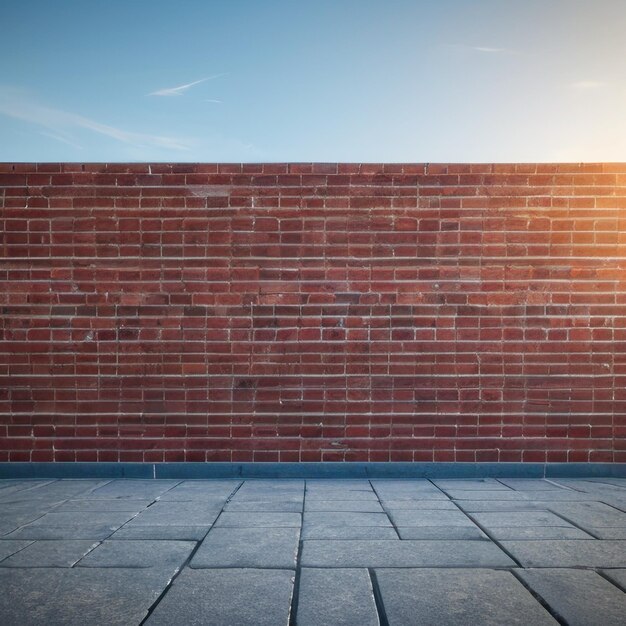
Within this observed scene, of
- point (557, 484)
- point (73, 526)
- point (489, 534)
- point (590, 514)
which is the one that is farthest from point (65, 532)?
point (557, 484)

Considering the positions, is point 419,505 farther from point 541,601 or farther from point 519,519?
point 541,601

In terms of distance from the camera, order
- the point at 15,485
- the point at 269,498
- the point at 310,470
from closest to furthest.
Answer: the point at 269,498 → the point at 15,485 → the point at 310,470

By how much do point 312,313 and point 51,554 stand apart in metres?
2.67

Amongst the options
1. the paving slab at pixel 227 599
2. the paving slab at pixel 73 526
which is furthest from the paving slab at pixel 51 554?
the paving slab at pixel 227 599

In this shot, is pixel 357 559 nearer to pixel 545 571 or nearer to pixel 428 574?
pixel 428 574

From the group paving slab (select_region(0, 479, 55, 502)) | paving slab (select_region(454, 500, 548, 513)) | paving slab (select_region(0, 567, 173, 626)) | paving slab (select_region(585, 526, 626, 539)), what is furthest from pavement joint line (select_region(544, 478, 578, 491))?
paving slab (select_region(0, 479, 55, 502))

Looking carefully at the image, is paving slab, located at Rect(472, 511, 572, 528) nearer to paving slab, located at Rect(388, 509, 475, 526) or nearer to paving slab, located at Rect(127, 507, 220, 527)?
paving slab, located at Rect(388, 509, 475, 526)

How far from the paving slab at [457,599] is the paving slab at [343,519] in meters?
0.71

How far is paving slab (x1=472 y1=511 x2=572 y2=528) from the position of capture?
10.1ft

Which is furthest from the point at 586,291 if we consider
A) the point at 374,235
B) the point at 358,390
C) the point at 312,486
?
the point at 312,486

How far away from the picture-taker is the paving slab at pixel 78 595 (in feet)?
6.39

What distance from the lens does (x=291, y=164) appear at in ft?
14.4

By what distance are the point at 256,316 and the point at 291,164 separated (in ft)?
4.95

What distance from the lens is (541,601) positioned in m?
2.09
